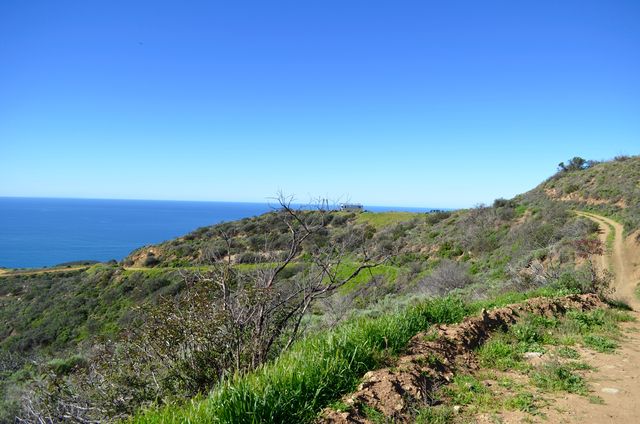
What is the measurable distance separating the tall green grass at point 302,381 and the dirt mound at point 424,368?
171 millimetres

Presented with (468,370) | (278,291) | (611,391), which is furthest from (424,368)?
(278,291)

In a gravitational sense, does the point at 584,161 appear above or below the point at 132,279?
above

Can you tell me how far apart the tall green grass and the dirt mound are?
17 cm

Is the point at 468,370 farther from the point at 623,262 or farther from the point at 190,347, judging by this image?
the point at 623,262

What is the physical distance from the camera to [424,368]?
421cm

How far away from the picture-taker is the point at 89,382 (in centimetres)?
677

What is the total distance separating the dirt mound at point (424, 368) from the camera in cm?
338

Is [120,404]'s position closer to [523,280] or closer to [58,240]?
[523,280]

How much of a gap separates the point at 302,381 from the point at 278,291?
12.1ft

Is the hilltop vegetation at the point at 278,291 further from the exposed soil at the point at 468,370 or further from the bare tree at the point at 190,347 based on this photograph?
the exposed soil at the point at 468,370

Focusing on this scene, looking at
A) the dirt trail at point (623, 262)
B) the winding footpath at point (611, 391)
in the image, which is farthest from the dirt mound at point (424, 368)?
the dirt trail at point (623, 262)

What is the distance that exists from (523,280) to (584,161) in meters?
51.6

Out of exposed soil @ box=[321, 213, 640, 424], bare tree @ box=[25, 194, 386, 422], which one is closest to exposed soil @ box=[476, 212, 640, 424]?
exposed soil @ box=[321, 213, 640, 424]

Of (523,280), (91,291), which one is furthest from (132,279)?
(523,280)
